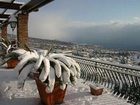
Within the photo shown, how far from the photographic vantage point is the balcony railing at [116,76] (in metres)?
4.71

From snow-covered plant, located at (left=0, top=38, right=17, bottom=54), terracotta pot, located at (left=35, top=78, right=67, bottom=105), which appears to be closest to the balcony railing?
terracotta pot, located at (left=35, top=78, right=67, bottom=105)

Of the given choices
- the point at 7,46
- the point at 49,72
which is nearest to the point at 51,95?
the point at 49,72

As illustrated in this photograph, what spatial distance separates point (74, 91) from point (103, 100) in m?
0.65

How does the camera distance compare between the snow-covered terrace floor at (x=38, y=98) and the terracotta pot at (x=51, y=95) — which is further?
the snow-covered terrace floor at (x=38, y=98)

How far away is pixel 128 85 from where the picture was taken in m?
5.05

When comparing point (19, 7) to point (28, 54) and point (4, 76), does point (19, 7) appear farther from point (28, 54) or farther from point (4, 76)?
point (28, 54)

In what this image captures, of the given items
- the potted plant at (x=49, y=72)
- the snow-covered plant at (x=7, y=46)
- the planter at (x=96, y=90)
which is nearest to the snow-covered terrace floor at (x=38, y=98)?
the planter at (x=96, y=90)

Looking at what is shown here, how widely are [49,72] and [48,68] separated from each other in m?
0.06

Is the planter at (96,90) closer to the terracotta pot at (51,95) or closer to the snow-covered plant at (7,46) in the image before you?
the terracotta pot at (51,95)

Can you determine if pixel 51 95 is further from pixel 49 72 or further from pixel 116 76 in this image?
pixel 116 76

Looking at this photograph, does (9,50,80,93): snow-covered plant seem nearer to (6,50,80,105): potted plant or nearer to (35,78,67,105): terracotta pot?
(6,50,80,105): potted plant

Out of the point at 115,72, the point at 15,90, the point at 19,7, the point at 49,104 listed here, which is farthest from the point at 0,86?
the point at 19,7

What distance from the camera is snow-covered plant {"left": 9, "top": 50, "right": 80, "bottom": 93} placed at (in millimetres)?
3344

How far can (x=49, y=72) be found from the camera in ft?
11.1
